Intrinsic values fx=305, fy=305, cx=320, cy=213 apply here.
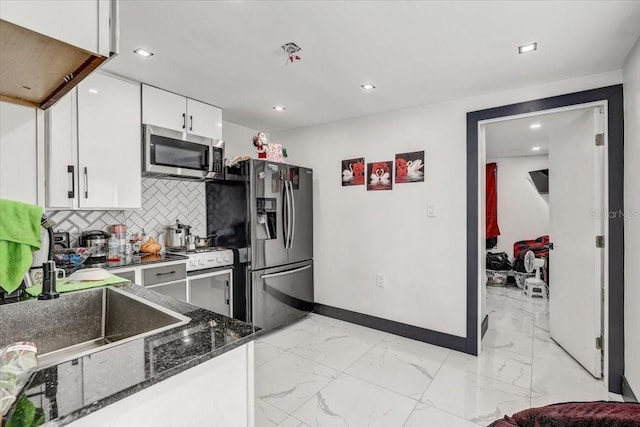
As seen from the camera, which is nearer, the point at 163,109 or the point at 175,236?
the point at 163,109

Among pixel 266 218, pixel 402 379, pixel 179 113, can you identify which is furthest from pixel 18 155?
pixel 402 379

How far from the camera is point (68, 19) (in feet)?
2.34

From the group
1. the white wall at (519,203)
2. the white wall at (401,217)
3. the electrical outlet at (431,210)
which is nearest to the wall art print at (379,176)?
the white wall at (401,217)

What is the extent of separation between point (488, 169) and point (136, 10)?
5.69m

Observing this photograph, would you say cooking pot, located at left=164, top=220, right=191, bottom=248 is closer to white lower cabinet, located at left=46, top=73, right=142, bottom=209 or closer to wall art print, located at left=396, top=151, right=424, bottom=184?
white lower cabinet, located at left=46, top=73, right=142, bottom=209

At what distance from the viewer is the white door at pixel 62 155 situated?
2055 mm

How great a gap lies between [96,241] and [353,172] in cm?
245

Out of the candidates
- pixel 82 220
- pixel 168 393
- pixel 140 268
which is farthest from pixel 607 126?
pixel 82 220

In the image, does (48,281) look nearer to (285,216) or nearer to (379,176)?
(285,216)

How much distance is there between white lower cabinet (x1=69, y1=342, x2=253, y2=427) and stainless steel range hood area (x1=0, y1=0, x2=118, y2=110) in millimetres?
829

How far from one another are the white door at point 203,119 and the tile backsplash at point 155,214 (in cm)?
60

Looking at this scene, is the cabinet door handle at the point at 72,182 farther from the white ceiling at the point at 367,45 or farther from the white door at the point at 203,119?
the white door at the point at 203,119

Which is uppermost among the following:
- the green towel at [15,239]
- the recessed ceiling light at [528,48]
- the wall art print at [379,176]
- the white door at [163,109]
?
the recessed ceiling light at [528,48]

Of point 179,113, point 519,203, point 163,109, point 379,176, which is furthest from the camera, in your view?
point 519,203
